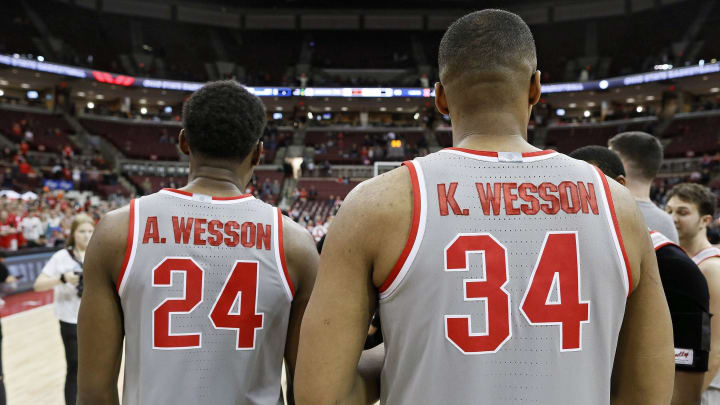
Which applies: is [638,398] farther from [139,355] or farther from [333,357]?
[139,355]

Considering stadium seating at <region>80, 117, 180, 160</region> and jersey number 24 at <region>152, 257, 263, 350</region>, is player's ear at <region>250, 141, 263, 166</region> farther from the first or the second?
stadium seating at <region>80, 117, 180, 160</region>

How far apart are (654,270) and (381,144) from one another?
28.4 m

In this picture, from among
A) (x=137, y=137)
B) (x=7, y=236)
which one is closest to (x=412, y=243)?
(x=7, y=236)

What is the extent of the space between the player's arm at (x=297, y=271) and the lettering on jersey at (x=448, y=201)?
2.15 ft

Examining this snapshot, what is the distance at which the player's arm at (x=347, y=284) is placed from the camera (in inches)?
44.1

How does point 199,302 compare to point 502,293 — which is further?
point 199,302

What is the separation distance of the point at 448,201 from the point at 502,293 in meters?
0.24

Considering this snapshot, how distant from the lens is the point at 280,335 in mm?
1634

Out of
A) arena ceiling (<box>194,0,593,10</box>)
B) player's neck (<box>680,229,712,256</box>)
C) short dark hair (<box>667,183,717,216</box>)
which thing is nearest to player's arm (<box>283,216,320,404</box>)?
player's neck (<box>680,229,712,256</box>)

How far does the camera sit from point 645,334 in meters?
1.23

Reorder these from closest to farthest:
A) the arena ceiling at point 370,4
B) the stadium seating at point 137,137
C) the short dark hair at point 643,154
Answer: the short dark hair at point 643,154, the stadium seating at point 137,137, the arena ceiling at point 370,4

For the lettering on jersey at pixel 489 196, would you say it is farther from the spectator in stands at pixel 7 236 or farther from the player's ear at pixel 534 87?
the spectator in stands at pixel 7 236

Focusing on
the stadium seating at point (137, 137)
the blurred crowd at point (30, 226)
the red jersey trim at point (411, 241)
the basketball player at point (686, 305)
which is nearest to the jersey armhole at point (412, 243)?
the red jersey trim at point (411, 241)

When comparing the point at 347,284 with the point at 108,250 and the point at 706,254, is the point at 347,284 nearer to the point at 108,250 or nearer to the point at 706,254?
the point at 108,250
